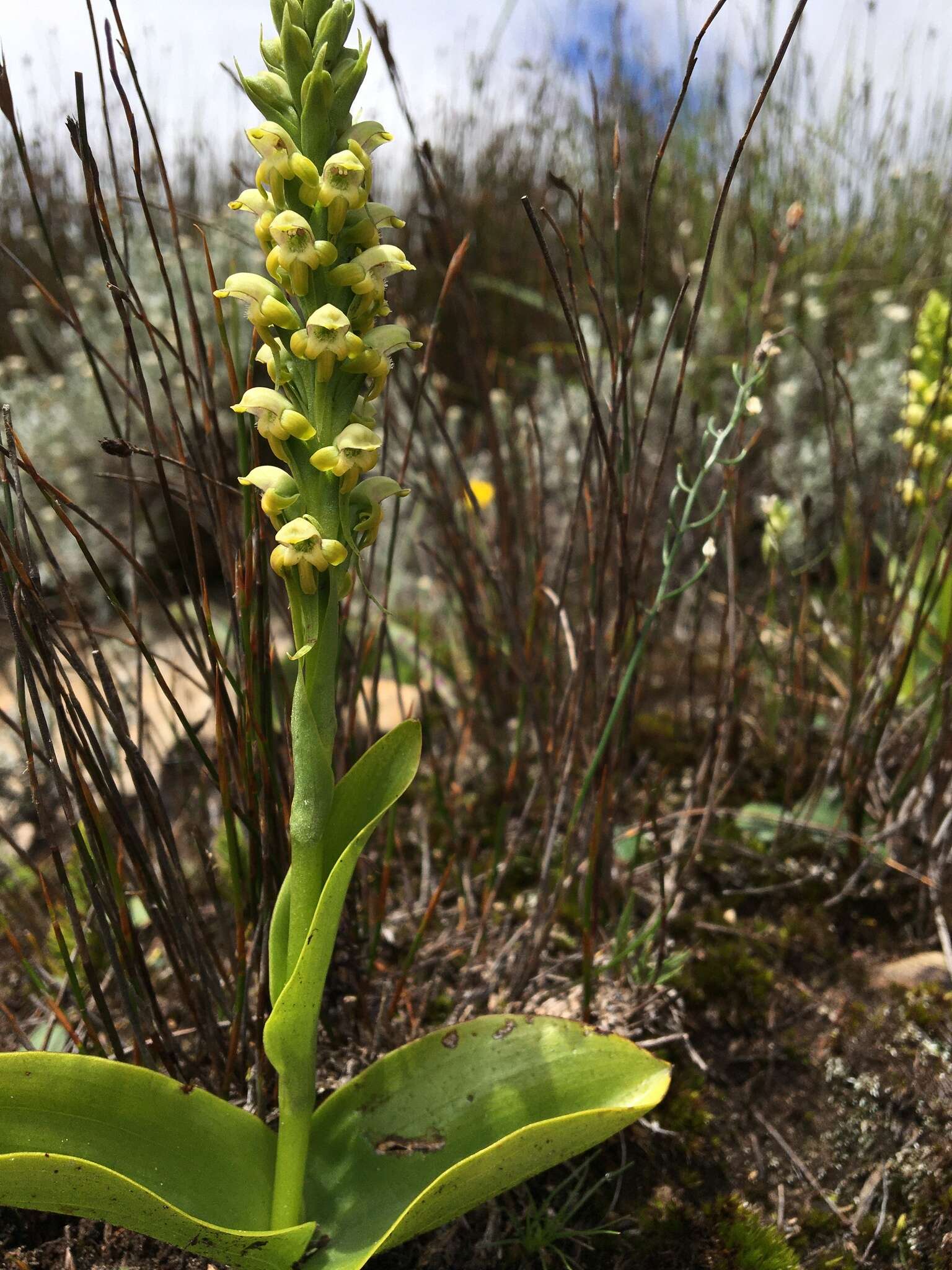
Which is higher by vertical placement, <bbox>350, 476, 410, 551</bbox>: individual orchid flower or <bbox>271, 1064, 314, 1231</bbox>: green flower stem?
<bbox>350, 476, 410, 551</bbox>: individual orchid flower

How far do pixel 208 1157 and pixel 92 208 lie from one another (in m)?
1.07

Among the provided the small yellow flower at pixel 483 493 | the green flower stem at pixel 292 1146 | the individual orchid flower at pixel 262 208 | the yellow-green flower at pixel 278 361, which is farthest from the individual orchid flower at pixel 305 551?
the small yellow flower at pixel 483 493

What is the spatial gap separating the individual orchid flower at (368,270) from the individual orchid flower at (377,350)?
0.03 metres

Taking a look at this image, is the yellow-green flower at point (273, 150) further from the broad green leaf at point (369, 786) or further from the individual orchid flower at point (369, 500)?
the broad green leaf at point (369, 786)

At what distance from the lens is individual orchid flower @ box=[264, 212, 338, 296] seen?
862mm

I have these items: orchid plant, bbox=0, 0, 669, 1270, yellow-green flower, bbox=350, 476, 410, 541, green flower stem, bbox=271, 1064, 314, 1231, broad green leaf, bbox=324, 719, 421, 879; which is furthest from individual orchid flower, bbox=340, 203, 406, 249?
green flower stem, bbox=271, 1064, 314, 1231

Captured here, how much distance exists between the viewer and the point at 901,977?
1723 millimetres

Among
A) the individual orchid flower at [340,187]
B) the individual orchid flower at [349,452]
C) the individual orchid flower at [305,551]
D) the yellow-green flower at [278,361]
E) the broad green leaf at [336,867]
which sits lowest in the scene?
the broad green leaf at [336,867]

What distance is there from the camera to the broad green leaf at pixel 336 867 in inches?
37.2

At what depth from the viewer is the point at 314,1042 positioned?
102 centimetres

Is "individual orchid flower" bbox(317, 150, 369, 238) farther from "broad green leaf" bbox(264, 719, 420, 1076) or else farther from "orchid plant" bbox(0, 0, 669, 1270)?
"broad green leaf" bbox(264, 719, 420, 1076)

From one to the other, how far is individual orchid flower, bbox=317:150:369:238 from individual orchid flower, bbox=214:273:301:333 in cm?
9

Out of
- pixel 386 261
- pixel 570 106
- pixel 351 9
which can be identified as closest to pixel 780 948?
pixel 386 261

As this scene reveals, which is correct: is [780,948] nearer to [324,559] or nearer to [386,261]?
[324,559]
